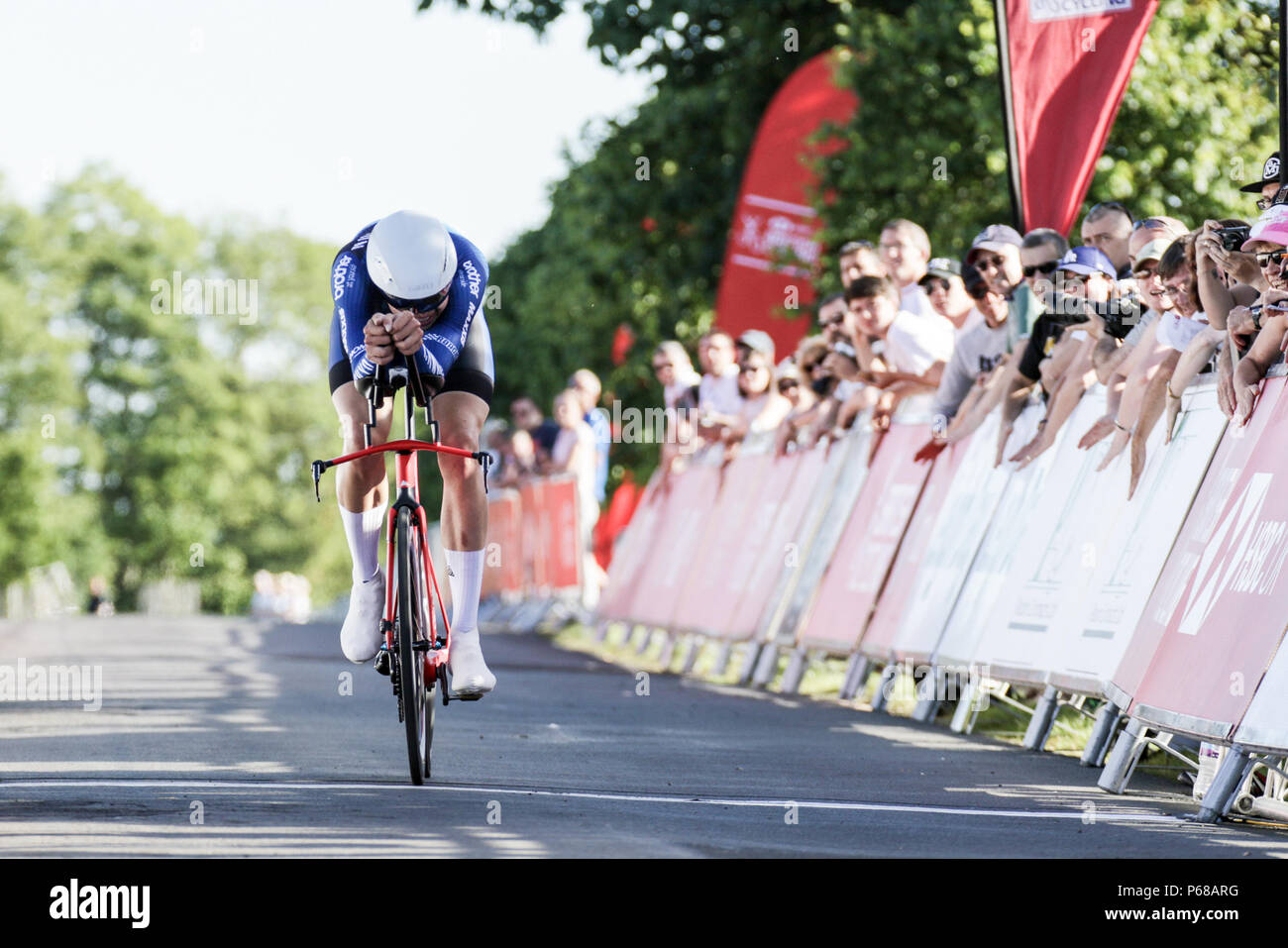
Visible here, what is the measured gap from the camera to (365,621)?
29.4ft

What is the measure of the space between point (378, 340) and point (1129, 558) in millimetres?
3335

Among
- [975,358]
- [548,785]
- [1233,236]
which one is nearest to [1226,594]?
[1233,236]

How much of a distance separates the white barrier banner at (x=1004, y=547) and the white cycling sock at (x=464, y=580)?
327 cm

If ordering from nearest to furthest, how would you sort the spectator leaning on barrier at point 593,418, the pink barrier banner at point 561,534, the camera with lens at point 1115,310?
the camera with lens at point 1115,310 < the pink barrier banner at point 561,534 < the spectator leaning on barrier at point 593,418

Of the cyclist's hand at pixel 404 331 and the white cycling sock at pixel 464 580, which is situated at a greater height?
the cyclist's hand at pixel 404 331

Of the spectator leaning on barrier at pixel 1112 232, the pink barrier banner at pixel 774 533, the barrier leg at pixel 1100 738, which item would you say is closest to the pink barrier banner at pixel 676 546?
the pink barrier banner at pixel 774 533

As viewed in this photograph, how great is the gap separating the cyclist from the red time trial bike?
0.07 m

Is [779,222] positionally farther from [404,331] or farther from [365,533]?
[404,331]

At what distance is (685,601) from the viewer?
1862 centimetres

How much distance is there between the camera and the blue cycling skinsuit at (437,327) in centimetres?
861

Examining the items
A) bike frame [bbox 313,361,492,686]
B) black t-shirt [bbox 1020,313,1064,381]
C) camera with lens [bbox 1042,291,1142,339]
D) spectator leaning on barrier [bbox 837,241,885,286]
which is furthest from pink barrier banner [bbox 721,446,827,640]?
bike frame [bbox 313,361,492,686]

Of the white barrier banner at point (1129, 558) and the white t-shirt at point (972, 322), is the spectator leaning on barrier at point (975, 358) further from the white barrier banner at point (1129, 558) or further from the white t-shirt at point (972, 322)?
the white barrier banner at point (1129, 558)
